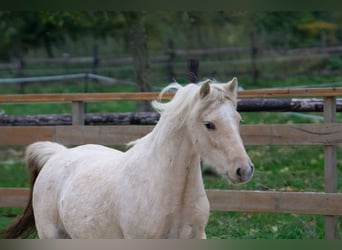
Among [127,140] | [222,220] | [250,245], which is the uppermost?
[250,245]

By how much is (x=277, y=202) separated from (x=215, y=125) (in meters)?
1.94

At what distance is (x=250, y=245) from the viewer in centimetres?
→ 142

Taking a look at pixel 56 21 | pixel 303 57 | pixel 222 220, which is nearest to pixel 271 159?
pixel 222 220

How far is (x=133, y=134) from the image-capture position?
5160 mm

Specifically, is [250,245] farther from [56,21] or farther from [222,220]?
[56,21]

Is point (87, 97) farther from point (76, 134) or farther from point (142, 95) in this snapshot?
point (142, 95)

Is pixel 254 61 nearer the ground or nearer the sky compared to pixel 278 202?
nearer the sky

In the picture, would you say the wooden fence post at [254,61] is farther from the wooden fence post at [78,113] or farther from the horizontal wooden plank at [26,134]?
the horizontal wooden plank at [26,134]

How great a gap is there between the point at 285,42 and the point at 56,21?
11.9 m

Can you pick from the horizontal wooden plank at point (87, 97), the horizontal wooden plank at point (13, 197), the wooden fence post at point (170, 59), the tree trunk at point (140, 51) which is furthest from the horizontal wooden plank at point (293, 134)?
the wooden fence post at point (170, 59)

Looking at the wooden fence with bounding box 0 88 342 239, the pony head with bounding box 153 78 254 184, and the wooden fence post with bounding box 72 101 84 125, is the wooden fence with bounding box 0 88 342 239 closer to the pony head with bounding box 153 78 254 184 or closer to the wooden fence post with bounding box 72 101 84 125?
the wooden fence post with bounding box 72 101 84 125

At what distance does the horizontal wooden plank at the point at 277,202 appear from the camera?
15.3 feet

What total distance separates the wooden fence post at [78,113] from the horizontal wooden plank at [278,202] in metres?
1.31

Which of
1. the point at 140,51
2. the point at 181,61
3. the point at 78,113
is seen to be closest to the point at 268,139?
the point at 78,113
